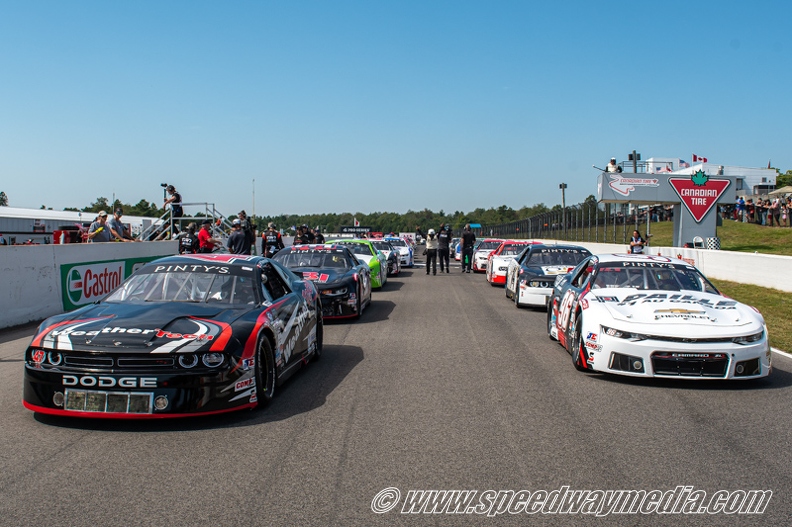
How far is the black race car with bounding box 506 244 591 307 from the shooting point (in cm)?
1410

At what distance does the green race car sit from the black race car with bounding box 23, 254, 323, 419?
11.5 metres

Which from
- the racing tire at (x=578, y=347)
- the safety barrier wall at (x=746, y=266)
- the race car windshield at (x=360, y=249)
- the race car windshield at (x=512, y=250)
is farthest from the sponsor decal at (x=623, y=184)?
the racing tire at (x=578, y=347)

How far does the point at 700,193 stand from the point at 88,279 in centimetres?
2601

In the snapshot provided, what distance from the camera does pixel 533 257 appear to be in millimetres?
15430

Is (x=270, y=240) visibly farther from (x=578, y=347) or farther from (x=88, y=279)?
(x=578, y=347)

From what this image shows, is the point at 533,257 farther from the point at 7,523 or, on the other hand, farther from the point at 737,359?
the point at 7,523

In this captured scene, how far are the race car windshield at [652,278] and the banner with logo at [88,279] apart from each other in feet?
29.1

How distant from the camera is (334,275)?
1239cm

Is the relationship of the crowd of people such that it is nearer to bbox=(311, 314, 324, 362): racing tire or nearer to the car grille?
the car grille

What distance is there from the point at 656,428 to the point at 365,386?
2691mm

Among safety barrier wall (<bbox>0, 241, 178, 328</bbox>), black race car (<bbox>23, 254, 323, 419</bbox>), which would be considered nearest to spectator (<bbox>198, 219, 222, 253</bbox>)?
safety barrier wall (<bbox>0, 241, 178, 328</bbox>)

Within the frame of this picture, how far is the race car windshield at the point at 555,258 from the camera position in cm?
1511

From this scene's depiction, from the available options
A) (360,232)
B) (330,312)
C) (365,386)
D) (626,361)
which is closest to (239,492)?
(365,386)

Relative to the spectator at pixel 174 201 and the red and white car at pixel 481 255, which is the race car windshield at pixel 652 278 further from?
the red and white car at pixel 481 255
